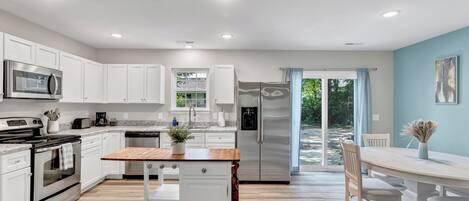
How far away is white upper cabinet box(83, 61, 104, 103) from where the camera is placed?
4.82 m

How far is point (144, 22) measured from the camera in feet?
12.7

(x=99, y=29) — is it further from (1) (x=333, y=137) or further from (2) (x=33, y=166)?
(1) (x=333, y=137)

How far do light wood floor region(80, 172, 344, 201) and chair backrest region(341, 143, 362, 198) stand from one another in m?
1.04

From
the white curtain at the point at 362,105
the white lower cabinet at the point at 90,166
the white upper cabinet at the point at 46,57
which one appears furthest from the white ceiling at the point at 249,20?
the white lower cabinet at the point at 90,166

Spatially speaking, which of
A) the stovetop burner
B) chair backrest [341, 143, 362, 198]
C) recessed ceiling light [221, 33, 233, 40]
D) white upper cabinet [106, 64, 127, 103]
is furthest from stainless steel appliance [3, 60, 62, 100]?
chair backrest [341, 143, 362, 198]

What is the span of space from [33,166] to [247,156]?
3.00 m

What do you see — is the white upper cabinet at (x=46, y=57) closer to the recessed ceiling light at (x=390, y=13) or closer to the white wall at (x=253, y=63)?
the white wall at (x=253, y=63)

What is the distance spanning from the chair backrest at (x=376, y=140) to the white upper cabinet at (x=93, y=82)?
14.3 ft

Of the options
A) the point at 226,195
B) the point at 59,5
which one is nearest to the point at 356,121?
the point at 226,195

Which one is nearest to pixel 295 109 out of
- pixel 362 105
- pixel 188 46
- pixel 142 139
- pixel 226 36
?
pixel 362 105

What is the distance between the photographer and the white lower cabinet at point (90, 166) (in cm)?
421

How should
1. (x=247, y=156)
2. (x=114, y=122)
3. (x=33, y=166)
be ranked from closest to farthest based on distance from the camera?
(x=33, y=166) < (x=247, y=156) < (x=114, y=122)

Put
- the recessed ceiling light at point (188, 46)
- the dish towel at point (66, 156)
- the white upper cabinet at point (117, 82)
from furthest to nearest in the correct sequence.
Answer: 1. the white upper cabinet at point (117, 82)
2. the recessed ceiling light at point (188, 46)
3. the dish towel at point (66, 156)

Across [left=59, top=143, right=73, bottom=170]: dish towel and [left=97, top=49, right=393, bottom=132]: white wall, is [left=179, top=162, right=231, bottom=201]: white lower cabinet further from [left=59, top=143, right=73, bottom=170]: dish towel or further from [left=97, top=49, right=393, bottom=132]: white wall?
[left=97, top=49, right=393, bottom=132]: white wall
